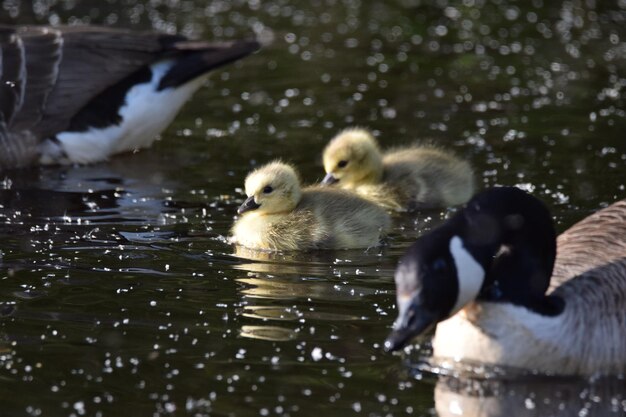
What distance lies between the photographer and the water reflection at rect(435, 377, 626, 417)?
472cm

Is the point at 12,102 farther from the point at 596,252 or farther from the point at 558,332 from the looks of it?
the point at 558,332

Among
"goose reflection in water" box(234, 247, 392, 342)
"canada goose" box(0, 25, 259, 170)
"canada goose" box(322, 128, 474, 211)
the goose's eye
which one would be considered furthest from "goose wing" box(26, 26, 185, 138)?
the goose's eye

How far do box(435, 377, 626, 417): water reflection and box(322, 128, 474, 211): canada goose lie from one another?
296cm

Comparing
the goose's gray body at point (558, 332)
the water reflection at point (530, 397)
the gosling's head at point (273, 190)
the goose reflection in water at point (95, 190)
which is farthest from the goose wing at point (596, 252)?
the goose reflection in water at point (95, 190)

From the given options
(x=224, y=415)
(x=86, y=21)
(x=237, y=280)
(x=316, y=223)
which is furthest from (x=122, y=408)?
(x=86, y=21)

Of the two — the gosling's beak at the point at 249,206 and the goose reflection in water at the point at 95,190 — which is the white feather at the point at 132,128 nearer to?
the goose reflection in water at the point at 95,190

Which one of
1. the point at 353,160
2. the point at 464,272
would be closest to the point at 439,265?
the point at 464,272

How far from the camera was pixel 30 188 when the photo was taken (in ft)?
27.8

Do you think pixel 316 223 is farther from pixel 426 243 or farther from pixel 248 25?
pixel 248 25

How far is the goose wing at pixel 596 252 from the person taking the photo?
5180mm

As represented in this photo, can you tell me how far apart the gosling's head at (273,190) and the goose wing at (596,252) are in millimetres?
1660

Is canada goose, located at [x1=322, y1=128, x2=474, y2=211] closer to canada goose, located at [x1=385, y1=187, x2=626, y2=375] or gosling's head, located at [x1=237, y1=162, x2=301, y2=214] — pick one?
gosling's head, located at [x1=237, y1=162, x2=301, y2=214]

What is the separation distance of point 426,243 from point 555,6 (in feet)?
31.2

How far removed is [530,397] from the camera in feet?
15.9
